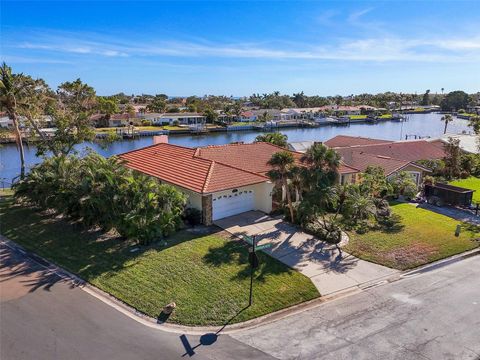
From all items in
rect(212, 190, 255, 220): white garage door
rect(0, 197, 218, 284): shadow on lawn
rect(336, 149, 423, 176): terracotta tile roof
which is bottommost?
rect(0, 197, 218, 284): shadow on lawn

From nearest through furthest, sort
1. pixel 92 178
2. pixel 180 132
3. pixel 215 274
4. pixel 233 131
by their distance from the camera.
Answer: pixel 215 274, pixel 92 178, pixel 180 132, pixel 233 131

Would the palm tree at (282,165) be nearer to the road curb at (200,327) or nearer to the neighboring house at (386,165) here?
the road curb at (200,327)

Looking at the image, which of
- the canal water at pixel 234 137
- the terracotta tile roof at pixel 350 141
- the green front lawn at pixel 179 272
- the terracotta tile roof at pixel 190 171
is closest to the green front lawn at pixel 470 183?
the terracotta tile roof at pixel 350 141

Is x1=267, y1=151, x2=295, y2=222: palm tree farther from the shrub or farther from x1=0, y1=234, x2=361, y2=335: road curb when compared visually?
x1=0, y1=234, x2=361, y2=335: road curb

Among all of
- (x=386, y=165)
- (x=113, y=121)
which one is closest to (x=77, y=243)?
(x=386, y=165)

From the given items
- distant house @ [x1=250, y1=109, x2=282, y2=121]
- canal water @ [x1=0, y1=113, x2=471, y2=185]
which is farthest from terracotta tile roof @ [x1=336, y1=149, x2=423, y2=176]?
distant house @ [x1=250, y1=109, x2=282, y2=121]

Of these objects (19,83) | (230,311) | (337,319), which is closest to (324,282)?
(337,319)

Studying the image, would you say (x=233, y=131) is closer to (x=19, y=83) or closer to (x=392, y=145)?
(x=392, y=145)
